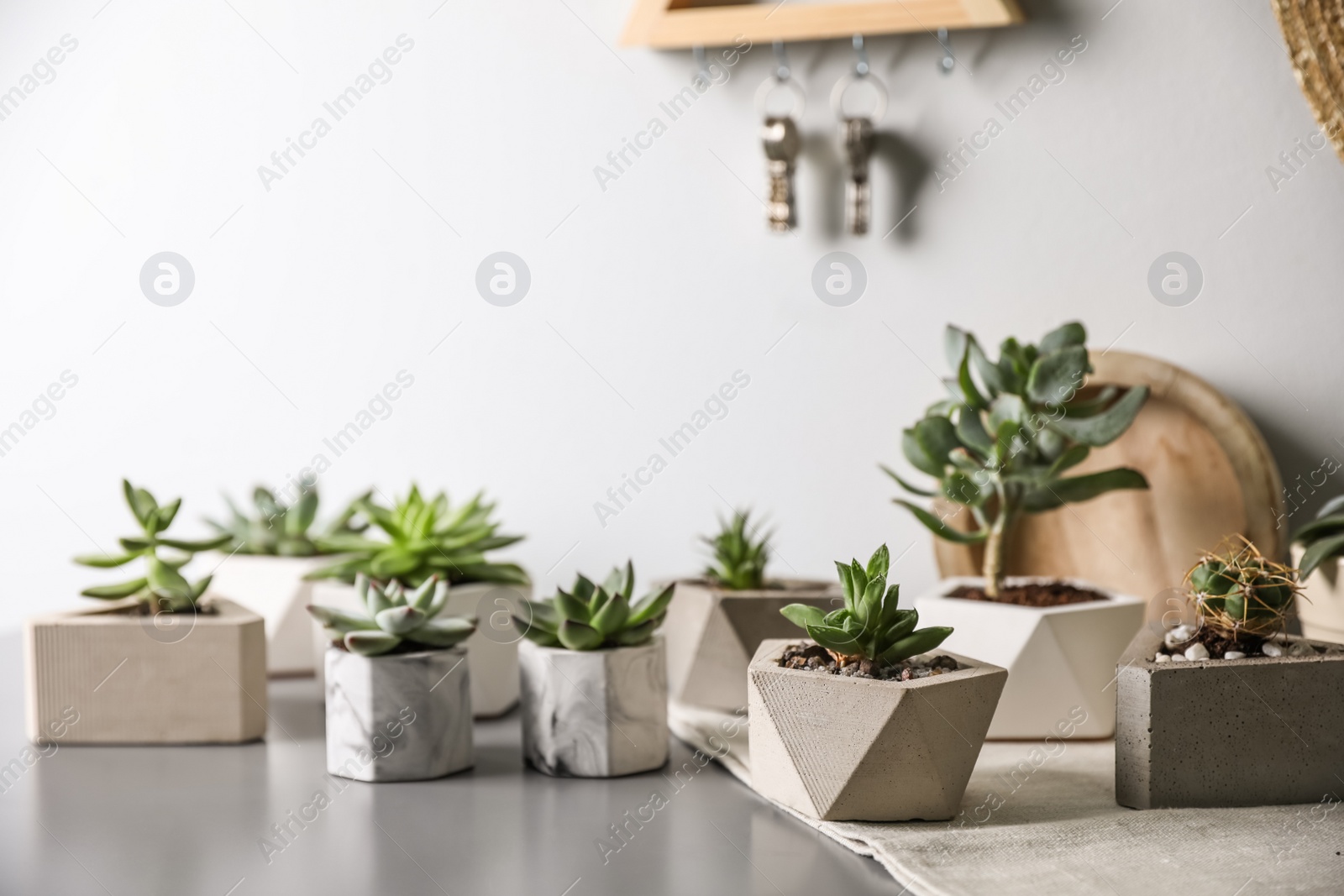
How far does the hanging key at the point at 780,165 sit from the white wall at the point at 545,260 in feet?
0.15

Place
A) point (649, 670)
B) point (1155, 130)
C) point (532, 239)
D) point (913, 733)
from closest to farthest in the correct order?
point (913, 733) < point (649, 670) < point (1155, 130) < point (532, 239)

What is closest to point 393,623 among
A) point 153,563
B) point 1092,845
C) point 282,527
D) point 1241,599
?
point 153,563

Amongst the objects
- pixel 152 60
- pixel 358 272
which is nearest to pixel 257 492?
pixel 358 272

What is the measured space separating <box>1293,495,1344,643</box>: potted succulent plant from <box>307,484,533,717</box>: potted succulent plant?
641mm

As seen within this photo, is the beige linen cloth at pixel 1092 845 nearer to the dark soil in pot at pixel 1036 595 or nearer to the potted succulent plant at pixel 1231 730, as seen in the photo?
the potted succulent plant at pixel 1231 730

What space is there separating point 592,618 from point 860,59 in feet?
2.18

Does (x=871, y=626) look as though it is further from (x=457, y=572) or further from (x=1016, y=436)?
(x=457, y=572)

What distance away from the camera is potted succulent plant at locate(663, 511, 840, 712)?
1013 mm

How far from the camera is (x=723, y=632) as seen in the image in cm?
102

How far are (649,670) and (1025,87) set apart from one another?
27.5 inches

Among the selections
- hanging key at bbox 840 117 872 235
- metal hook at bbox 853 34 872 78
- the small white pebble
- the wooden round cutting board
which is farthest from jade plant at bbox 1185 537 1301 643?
metal hook at bbox 853 34 872 78

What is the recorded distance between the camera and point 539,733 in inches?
34.9

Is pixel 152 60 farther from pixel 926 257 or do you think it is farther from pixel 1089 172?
pixel 1089 172

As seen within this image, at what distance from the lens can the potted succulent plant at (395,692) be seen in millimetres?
854
